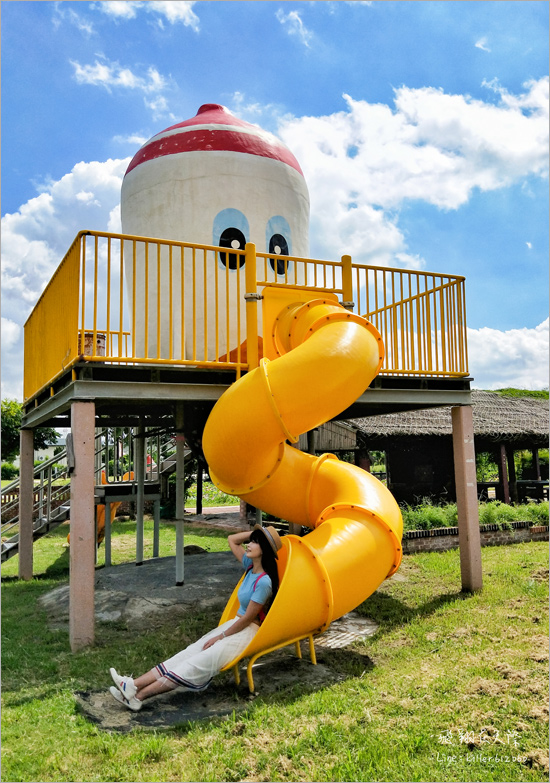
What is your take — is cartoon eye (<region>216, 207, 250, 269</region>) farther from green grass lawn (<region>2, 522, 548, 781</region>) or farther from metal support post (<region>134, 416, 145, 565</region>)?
green grass lawn (<region>2, 522, 548, 781</region>)

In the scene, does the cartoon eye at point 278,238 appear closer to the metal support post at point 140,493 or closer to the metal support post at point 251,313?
the metal support post at point 251,313

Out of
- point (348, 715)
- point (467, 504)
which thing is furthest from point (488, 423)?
point (348, 715)

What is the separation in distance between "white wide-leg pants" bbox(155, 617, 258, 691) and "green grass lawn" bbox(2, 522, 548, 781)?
14.5 inches

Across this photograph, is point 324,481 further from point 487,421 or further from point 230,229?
point 487,421

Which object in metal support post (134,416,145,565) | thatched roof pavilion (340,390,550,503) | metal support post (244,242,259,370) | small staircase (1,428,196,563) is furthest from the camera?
thatched roof pavilion (340,390,550,503)

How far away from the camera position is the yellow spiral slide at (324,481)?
212 inches

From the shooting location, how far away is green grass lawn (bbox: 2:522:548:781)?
3971 mm

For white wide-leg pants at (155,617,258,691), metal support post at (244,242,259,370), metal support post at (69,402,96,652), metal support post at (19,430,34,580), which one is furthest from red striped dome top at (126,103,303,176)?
white wide-leg pants at (155,617,258,691)

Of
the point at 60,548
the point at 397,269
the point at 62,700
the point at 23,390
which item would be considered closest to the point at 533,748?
the point at 62,700

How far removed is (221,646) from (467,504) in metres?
5.00

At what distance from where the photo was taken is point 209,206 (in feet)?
29.3

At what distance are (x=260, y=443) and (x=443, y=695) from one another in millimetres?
2547

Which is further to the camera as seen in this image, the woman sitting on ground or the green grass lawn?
the woman sitting on ground

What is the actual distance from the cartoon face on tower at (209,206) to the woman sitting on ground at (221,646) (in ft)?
12.8
